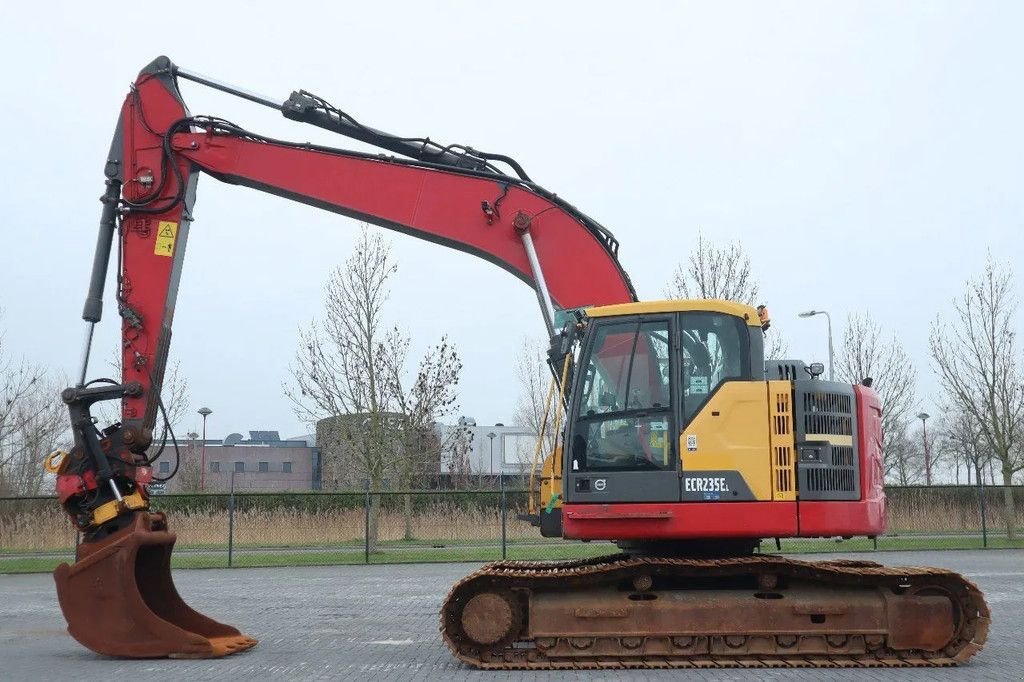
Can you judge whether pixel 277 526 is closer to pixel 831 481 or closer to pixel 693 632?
pixel 693 632

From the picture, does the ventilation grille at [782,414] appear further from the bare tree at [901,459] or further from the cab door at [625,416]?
the bare tree at [901,459]

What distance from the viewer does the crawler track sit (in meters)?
9.28

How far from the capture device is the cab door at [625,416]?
366 inches

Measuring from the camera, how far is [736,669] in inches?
363

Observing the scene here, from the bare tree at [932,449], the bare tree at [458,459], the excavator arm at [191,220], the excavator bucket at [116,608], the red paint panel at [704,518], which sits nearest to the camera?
the red paint panel at [704,518]

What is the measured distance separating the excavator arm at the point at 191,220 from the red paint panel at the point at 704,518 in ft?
7.50

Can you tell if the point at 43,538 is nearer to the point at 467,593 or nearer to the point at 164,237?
the point at 164,237

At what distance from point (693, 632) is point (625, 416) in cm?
196

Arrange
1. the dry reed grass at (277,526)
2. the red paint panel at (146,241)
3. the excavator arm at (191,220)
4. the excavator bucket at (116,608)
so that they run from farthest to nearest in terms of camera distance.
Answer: the dry reed grass at (277,526) < the red paint panel at (146,241) < the excavator arm at (191,220) < the excavator bucket at (116,608)

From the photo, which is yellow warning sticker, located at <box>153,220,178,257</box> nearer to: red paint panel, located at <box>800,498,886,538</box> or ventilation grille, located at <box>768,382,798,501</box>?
ventilation grille, located at <box>768,382,798,501</box>

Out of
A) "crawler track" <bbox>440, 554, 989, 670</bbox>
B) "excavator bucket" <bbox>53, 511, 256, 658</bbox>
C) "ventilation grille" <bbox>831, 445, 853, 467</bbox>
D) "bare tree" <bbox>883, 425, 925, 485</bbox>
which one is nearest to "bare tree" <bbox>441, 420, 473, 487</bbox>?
"bare tree" <bbox>883, 425, 925, 485</bbox>

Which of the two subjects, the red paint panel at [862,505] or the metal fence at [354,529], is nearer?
the red paint panel at [862,505]

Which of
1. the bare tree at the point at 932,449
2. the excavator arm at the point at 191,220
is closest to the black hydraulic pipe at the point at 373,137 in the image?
the excavator arm at the point at 191,220

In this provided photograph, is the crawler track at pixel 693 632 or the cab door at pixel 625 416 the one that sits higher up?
the cab door at pixel 625 416
